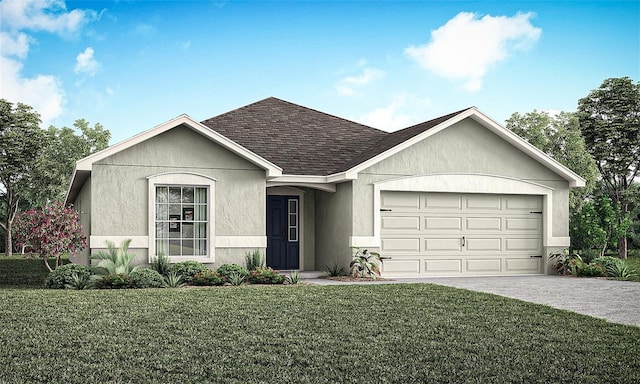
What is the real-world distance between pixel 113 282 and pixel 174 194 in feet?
9.95

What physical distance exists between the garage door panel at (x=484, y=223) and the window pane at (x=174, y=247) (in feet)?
26.9

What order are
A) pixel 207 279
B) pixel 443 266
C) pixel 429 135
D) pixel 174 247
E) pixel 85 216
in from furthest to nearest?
pixel 443 266
pixel 85 216
pixel 429 135
pixel 174 247
pixel 207 279

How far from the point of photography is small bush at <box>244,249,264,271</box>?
59.6 feet

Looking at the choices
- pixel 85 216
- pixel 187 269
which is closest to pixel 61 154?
Answer: pixel 85 216

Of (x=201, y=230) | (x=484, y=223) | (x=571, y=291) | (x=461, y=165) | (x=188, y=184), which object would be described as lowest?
(x=571, y=291)

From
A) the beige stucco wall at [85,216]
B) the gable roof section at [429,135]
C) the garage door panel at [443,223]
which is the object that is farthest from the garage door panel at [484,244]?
the beige stucco wall at [85,216]

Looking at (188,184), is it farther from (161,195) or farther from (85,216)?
(85,216)

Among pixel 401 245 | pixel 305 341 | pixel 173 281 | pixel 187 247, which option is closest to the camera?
pixel 305 341

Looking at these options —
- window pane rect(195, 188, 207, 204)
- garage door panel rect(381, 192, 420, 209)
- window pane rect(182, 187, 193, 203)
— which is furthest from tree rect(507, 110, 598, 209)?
window pane rect(182, 187, 193, 203)

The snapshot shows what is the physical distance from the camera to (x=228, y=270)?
17172mm

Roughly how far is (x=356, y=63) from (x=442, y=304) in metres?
17.2

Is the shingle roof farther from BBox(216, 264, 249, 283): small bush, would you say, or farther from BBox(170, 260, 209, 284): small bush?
BBox(170, 260, 209, 284): small bush

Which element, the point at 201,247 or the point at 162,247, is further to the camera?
the point at 201,247

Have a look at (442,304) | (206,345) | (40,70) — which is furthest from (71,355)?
(40,70)
